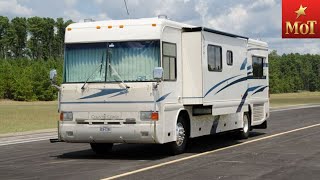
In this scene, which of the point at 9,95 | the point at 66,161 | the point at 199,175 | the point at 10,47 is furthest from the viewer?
the point at 10,47

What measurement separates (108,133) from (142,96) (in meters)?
1.16

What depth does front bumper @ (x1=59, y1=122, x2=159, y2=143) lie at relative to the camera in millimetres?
12648

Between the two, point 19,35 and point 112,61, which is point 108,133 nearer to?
point 112,61

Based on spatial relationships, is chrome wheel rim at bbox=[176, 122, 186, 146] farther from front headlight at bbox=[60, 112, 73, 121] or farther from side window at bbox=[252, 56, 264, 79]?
side window at bbox=[252, 56, 264, 79]

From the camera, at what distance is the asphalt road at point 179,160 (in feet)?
35.0

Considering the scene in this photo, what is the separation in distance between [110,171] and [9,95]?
360ft

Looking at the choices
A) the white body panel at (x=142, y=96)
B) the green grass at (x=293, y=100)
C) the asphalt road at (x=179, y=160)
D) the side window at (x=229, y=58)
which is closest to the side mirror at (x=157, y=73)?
the white body panel at (x=142, y=96)

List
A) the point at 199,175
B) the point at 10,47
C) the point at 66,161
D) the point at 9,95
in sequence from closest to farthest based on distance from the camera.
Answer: the point at 199,175
the point at 66,161
the point at 9,95
the point at 10,47

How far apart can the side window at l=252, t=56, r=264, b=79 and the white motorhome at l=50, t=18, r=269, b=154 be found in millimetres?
4407

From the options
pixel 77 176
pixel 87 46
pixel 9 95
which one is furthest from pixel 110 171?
pixel 9 95

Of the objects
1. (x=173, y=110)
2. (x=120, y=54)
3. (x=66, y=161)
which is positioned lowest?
(x=66, y=161)

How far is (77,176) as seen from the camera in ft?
34.4

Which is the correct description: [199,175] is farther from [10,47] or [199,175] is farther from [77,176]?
[10,47]

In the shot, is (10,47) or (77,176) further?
(10,47)
